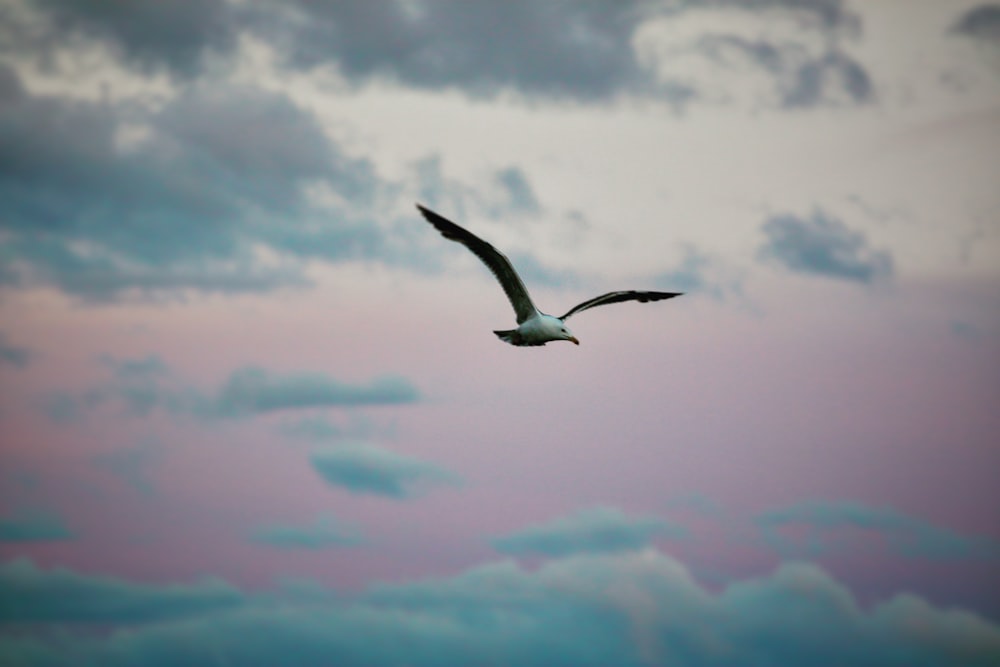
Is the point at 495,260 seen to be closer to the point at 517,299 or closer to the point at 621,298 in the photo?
the point at 517,299

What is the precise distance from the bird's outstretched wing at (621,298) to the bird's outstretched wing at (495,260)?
1843 millimetres

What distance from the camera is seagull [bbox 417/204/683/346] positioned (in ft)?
138

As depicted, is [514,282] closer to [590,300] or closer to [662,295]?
[590,300]

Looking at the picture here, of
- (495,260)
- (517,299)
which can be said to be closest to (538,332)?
(517,299)

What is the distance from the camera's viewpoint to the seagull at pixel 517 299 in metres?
42.0

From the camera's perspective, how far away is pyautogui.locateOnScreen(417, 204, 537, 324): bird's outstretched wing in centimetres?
4188

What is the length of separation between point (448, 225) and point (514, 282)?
3.85 m

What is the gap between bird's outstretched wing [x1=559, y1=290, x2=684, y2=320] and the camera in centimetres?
4653

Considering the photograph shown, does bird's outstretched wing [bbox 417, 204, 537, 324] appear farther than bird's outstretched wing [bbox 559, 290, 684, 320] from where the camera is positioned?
No

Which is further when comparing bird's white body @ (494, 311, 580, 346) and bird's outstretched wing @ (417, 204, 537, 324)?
bird's white body @ (494, 311, 580, 346)

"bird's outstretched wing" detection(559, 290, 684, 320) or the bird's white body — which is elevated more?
"bird's outstretched wing" detection(559, 290, 684, 320)

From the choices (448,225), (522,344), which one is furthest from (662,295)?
(448,225)

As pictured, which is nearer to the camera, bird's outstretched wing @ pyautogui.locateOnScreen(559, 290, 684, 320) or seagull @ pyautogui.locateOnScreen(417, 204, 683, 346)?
seagull @ pyautogui.locateOnScreen(417, 204, 683, 346)

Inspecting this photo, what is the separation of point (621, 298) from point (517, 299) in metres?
5.43
